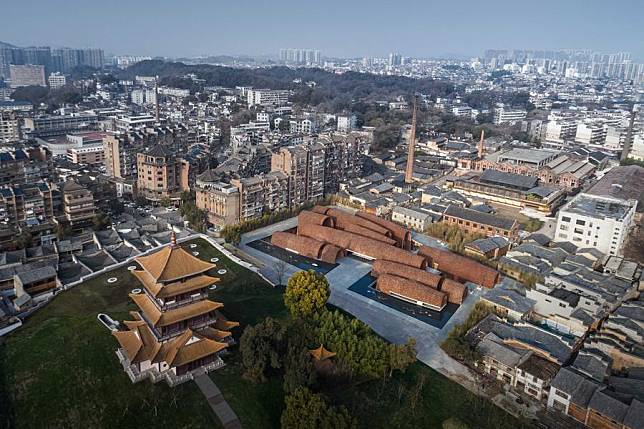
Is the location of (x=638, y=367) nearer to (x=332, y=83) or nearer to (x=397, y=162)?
(x=397, y=162)

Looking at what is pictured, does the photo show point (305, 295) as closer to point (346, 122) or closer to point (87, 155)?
point (87, 155)

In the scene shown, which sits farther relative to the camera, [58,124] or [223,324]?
[58,124]

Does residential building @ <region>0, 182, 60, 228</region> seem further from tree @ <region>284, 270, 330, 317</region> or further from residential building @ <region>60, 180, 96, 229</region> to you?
tree @ <region>284, 270, 330, 317</region>

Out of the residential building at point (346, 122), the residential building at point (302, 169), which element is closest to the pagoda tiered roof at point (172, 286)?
the residential building at point (302, 169)

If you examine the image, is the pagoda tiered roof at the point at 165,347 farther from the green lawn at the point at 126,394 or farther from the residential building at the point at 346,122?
the residential building at the point at 346,122

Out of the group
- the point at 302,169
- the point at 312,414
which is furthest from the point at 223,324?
the point at 302,169

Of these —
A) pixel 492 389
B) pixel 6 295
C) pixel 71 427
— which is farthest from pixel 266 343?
pixel 6 295
